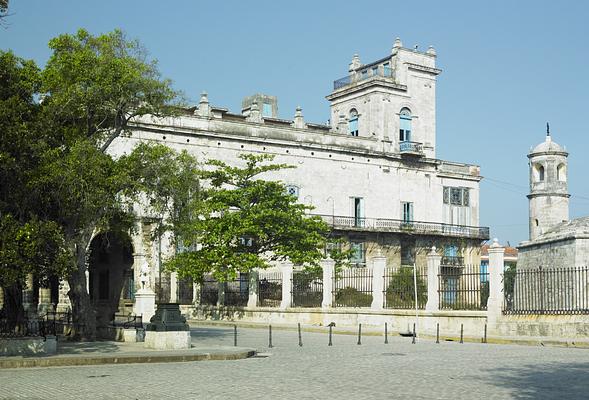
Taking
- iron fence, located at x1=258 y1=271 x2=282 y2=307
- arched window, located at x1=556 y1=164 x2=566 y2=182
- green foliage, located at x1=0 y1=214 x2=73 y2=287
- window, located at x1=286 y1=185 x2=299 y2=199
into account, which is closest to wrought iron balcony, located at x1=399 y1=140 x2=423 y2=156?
window, located at x1=286 y1=185 x2=299 y2=199

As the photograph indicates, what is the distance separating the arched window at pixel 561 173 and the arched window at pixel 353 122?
72.7ft

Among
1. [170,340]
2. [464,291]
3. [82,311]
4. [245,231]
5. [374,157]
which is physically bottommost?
[170,340]

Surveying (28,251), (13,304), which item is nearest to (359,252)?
(13,304)

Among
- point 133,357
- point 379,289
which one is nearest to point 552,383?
point 133,357

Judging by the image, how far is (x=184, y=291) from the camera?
42.5 metres

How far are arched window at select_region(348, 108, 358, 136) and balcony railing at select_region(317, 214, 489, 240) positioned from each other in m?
6.93

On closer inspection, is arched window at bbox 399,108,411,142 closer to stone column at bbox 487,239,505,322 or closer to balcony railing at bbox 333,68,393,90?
balcony railing at bbox 333,68,393,90

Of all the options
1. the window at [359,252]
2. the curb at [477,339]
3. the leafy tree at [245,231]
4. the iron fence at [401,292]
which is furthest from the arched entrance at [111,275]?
the iron fence at [401,292]

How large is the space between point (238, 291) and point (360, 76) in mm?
23607

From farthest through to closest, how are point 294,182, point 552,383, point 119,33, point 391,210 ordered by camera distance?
point 391,210, point 294,182, point 119,33, point 552,383

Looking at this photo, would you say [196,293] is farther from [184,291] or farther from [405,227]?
[405,227]

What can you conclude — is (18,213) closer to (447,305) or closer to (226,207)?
(447,305)

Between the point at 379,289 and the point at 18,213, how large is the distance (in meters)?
16.4

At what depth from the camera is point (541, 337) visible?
24.7 m
